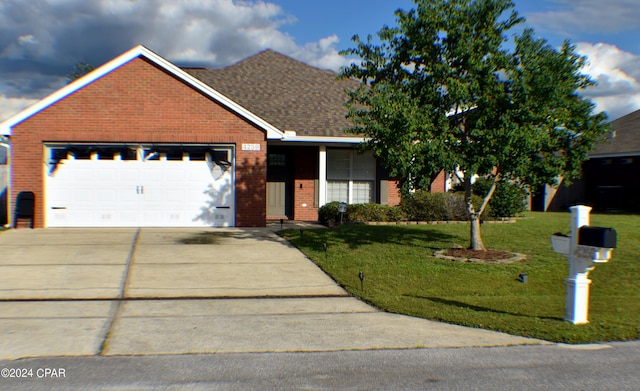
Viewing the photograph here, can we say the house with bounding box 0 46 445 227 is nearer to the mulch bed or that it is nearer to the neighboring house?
the mulch bed

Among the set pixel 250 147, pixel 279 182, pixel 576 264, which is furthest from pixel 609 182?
pixel 576 264

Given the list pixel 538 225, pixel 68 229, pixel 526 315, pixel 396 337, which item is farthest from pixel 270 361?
pixel 538 225

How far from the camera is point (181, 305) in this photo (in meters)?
7.71

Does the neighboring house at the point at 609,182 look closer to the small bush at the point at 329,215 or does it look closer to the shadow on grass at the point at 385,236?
the small bush at the point at 329,215

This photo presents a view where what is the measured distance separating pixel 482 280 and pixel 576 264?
2735 mm

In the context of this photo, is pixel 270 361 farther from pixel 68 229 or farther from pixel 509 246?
pixel 68 229

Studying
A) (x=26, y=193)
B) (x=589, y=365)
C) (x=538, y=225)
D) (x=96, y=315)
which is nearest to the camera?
(x=589, y=365)

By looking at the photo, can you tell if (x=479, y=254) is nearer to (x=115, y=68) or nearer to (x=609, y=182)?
(x=115, y=68)

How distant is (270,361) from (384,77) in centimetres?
749

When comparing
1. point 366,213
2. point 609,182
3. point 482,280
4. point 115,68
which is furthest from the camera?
point 609,182

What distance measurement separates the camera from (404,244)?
12.5 m

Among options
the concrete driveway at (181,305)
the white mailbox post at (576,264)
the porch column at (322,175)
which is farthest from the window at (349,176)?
the white mailbox post at (576,264)

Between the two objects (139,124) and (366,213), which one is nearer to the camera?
(139,124)

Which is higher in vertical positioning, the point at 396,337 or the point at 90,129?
the point at 90,129
